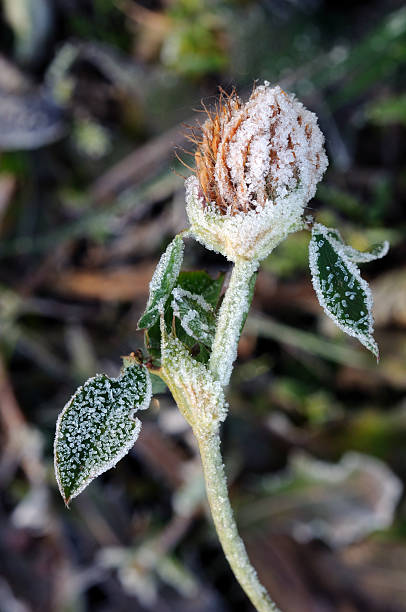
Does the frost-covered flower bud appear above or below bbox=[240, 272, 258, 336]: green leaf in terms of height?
above

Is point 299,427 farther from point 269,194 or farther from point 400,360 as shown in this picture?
point 269,194

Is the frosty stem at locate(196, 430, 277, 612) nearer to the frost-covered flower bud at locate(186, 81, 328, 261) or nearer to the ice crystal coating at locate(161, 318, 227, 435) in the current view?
the ice crystal coating at locate(161, 318, 227, 435)

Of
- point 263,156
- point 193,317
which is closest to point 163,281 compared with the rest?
point 193,317

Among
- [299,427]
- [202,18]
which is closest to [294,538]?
[299,427]

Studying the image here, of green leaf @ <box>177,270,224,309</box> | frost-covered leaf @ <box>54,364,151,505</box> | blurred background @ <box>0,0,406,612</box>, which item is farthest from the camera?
blurred background @ <box>0,0,406,612</box>

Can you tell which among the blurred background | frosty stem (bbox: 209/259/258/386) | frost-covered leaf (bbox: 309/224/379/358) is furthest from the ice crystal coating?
the blurred background

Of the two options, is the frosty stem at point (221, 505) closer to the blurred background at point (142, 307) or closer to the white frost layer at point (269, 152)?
the white frost layer at point (269, 152)
